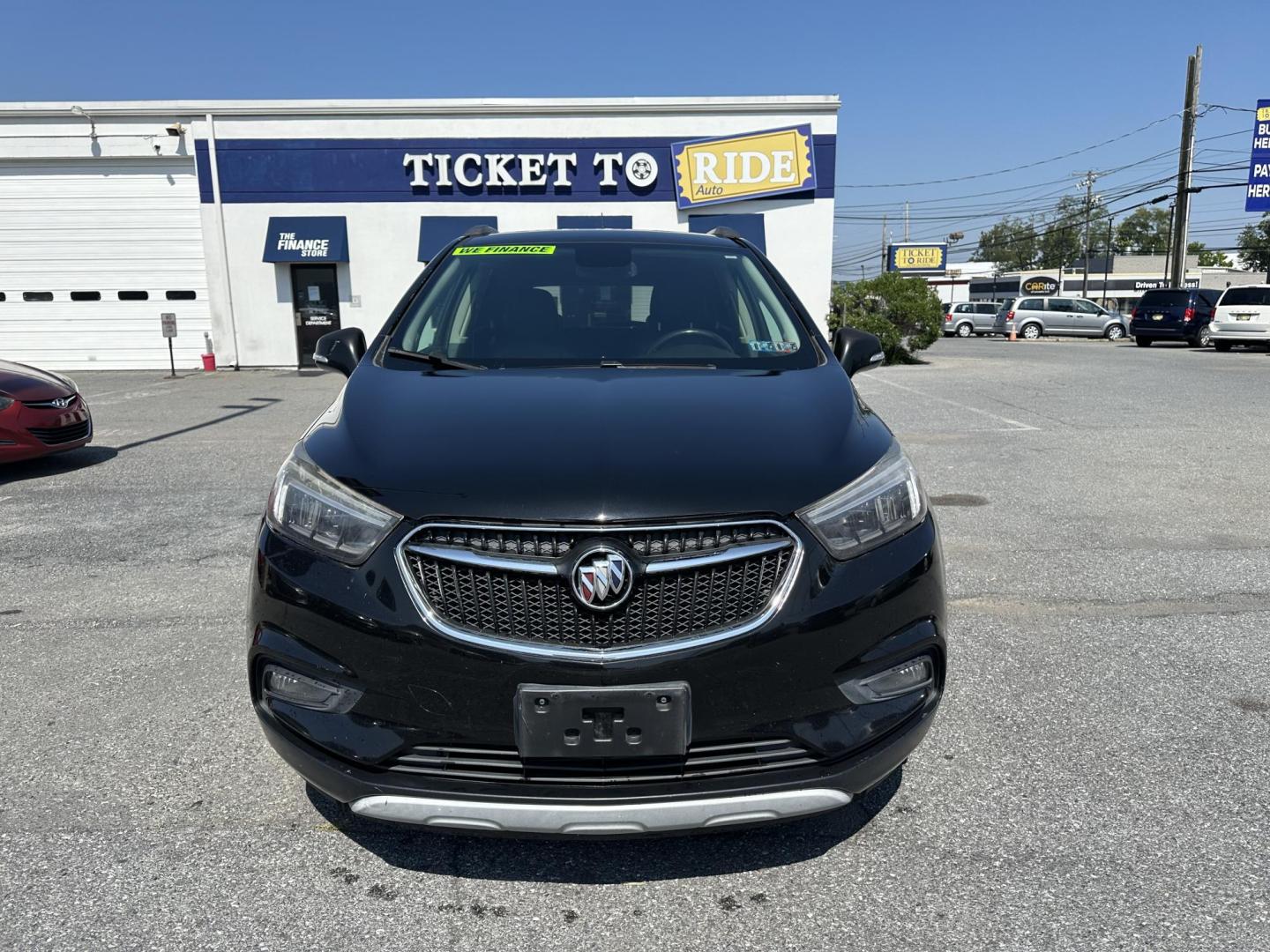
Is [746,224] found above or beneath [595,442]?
above

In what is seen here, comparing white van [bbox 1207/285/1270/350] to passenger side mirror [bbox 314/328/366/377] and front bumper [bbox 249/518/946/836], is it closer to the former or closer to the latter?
passenger side mirror [bbox 314/328/366/377]

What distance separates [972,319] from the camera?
4216 centimetres

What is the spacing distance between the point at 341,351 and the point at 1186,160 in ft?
128

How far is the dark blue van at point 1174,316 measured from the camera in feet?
89.8

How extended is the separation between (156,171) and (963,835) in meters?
22.0

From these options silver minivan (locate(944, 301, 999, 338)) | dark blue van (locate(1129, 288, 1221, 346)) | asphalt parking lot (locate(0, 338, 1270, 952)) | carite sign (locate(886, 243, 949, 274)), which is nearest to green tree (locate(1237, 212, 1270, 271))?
carite sign (locate(886, 243, 949, 274))

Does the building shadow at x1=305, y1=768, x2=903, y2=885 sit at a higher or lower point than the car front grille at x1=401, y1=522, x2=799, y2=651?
lower

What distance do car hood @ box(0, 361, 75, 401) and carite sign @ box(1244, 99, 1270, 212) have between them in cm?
2773

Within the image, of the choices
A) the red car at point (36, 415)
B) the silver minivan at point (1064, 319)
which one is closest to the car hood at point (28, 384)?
the red car at point (36, 415)

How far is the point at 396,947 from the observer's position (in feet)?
7.02

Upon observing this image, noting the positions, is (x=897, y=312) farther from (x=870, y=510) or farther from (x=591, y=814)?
(x=591, y=814)

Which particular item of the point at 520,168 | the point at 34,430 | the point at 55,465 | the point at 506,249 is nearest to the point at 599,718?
the point at 506,249

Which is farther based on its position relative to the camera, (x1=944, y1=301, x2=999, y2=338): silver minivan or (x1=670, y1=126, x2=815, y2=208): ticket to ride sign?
(x1=944, y1=301, x2=999, y2=338): silver minivan

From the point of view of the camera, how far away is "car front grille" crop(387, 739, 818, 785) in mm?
2057
